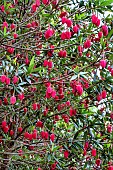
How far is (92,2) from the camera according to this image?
2.19 m

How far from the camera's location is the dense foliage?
2074mm

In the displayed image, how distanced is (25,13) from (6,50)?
1.38 feet

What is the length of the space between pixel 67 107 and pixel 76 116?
0.11 m

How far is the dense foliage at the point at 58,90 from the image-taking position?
6.81ft

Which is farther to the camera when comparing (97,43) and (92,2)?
(97,43)

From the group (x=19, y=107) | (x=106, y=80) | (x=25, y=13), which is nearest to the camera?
(x=106, y=80)

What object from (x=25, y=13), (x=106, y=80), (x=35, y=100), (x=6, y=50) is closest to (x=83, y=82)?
(x=106, y=80)

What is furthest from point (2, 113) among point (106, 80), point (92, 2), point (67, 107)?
point (92, 2)

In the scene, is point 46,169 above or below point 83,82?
below

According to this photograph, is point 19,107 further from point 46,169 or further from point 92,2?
point 92,2

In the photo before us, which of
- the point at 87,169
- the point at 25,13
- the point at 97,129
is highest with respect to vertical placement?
the point at 25,13

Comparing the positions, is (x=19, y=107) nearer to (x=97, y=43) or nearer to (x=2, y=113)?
(x=2, y=113)

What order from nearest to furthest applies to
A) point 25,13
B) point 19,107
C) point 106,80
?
point 106,80 < point 19,107 < point 25,13

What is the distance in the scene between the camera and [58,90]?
7.51 feet
